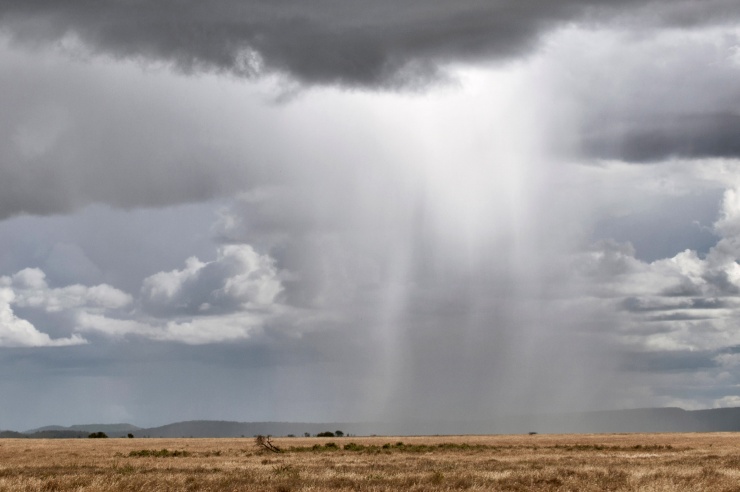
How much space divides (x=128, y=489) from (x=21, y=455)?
154ft

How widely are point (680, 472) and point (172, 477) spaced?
25312 mm

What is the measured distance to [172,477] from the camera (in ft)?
135

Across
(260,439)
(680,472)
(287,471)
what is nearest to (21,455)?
(260,439)

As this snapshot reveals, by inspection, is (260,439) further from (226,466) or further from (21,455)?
(226,466)

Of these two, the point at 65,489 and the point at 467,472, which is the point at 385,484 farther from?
the point at 65,489

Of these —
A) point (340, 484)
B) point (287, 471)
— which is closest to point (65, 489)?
point (340, 484)

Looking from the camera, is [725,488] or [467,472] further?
[467,472]

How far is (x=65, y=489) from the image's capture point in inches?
1325

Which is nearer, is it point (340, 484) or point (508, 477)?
point (340, 484)

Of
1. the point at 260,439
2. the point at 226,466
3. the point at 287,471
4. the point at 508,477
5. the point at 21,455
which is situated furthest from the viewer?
the point at 260,439

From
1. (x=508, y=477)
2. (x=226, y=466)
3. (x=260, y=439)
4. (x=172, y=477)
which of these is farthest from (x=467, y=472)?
(x=260, y=439)

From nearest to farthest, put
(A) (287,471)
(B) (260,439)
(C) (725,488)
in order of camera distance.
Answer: (C) (725,488)
(A) (287,471)
(B) (260,439)

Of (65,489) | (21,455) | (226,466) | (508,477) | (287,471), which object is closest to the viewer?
(65,489)

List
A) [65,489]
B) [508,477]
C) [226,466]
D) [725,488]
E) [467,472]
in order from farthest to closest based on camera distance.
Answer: [226,466] → [467,472] → [508,477] → [725,488] → [65,489]
